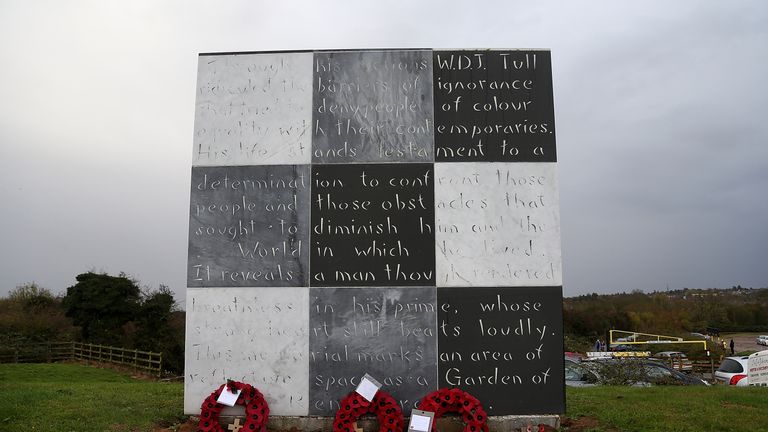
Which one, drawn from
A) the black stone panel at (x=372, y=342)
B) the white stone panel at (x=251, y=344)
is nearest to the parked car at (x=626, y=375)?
the black stone panel at (x=372, y=342)

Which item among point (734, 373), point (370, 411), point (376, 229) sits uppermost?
point (376, 229)

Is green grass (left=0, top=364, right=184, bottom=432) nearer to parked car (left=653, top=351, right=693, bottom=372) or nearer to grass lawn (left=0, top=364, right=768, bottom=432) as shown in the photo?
grass lawn (left=0, top=364, right=768, bottom=432)

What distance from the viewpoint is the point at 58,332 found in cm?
2767

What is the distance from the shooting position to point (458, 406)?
6.70 metres

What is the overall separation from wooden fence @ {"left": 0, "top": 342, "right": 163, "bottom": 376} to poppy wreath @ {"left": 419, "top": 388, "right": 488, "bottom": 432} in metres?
19.1

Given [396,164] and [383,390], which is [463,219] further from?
[383,390]

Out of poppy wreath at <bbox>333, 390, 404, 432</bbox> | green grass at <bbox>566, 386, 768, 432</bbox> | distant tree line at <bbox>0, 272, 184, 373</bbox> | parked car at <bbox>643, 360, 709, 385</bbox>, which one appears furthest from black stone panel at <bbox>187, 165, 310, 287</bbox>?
distant tree line at <bbox>0, 272, 184, 373</bbox>

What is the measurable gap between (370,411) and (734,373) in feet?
37.0

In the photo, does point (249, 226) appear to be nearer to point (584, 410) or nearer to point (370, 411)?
point (370, 411)

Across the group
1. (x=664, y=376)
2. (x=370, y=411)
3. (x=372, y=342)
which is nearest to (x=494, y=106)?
(x=372, y=342)

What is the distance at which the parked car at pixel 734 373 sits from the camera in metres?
13.8

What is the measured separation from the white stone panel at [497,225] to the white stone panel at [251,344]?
1.81 m

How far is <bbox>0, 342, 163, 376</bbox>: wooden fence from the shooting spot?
78.4 ft

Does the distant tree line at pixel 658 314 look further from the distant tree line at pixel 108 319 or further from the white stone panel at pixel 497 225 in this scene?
the white stone panel at pixel 497 225
